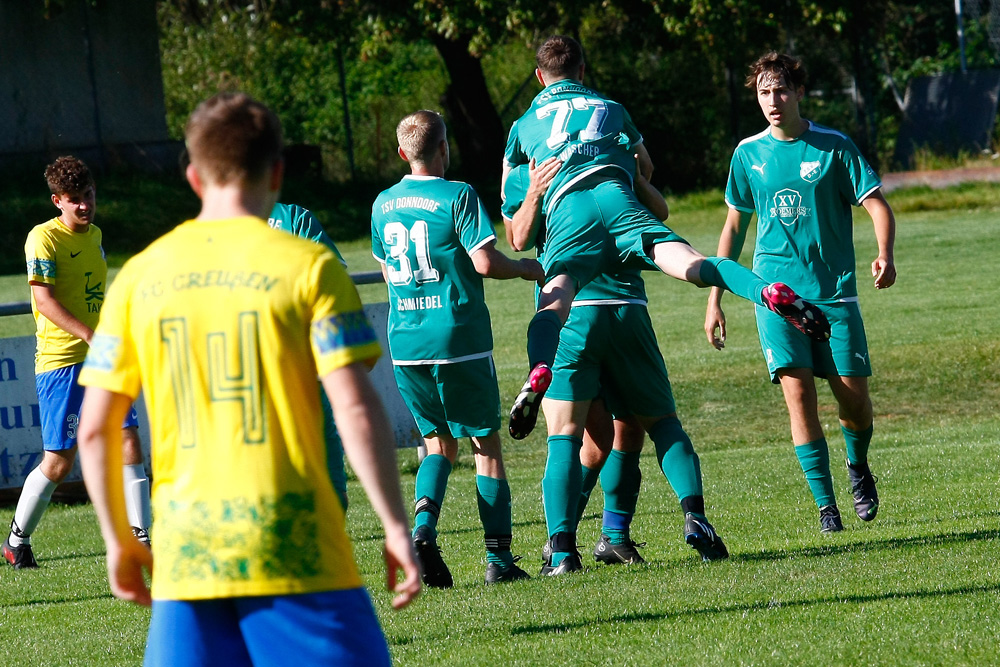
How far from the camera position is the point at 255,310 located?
2.78m

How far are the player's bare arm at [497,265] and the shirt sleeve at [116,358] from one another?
2852 mm

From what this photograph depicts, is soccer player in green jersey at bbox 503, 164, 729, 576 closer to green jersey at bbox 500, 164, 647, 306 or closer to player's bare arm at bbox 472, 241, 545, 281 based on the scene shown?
green jersey at bbox 500, 164, 647, 306

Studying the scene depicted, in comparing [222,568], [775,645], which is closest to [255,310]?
[222,568]

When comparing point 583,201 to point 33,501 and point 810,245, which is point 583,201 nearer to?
point 810,245

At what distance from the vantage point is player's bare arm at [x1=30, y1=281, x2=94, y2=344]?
24.0 ft

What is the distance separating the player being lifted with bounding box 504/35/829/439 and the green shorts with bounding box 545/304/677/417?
0.22 metres

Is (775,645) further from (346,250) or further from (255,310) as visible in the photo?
(346,250)

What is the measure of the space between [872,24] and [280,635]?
31.6m

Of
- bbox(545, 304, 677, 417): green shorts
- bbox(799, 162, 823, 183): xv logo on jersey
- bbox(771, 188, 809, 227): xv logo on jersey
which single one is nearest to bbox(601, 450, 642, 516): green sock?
bbox(545, 304, 677, 417): green shorts

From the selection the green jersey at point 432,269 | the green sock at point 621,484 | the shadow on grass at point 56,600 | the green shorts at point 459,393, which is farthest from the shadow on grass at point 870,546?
the shadow on grass at point 56,600

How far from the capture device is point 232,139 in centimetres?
285

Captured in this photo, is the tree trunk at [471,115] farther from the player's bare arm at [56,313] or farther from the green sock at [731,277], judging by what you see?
the green sock at [731,277]

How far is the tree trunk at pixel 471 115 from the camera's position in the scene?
34.1m

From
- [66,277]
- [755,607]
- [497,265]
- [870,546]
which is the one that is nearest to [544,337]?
[497,265]
